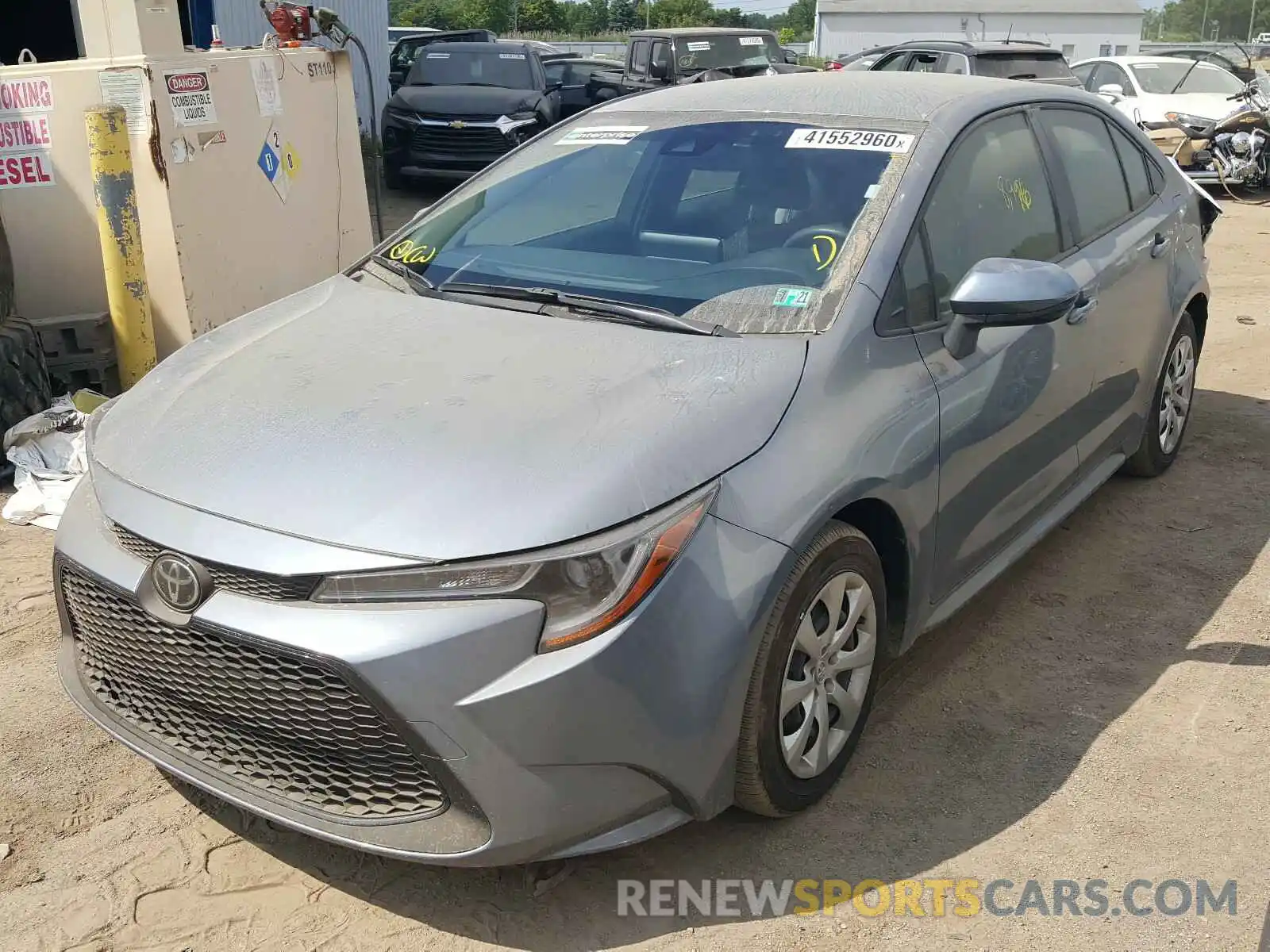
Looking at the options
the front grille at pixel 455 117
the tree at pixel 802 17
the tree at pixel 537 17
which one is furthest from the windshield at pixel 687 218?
the tree at pixel 802 17

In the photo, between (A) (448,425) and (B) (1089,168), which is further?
(B) (1089,168)

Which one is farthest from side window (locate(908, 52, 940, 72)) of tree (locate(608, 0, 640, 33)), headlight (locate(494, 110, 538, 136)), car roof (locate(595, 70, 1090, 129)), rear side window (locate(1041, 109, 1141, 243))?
tree (locate(608, 0, 640, 33))

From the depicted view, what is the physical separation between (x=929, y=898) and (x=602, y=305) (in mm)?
1635

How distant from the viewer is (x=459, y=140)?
525 inches

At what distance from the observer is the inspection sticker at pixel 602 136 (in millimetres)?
3840

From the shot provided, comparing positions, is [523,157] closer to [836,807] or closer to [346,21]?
[836,807]

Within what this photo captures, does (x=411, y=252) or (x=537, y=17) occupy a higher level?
(x=411, y=252)

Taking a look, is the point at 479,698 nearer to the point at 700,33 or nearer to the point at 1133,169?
the point at 1133,169

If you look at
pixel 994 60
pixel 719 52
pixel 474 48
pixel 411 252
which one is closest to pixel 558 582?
pixel 411 252

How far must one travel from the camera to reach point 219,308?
20.3 ft

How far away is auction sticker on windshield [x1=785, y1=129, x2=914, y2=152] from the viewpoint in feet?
11.1

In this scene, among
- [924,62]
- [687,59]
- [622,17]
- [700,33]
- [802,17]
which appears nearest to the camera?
[924,62]

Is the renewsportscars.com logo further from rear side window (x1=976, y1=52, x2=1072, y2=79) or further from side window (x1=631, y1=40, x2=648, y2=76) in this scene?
side window (x1=631, y1=40, x2=648, y2=76)

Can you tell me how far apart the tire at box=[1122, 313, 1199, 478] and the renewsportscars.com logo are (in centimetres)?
252
